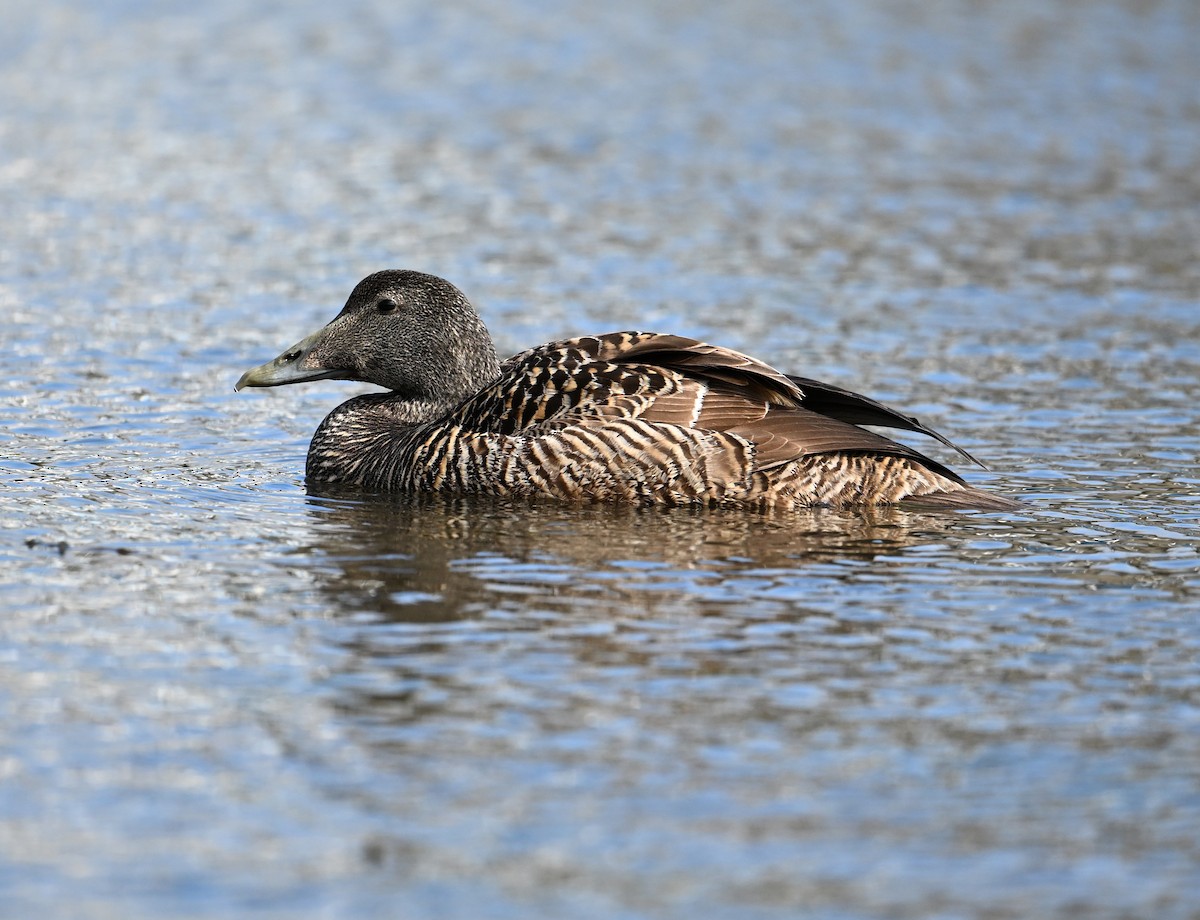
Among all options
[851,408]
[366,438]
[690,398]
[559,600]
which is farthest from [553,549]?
[366,438]

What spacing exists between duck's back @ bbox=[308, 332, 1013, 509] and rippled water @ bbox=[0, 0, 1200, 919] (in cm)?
21

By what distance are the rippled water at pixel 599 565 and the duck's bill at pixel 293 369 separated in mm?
466

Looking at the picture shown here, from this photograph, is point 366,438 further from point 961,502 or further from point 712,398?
point 961,502

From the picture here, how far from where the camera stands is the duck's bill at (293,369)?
10453 mm

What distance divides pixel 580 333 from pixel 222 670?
708 centimetres

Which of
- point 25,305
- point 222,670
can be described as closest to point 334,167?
point 25,305

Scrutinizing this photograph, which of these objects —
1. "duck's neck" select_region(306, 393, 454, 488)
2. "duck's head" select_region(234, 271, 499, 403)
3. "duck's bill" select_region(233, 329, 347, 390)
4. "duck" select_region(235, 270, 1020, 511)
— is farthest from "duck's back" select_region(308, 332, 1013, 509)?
"duck's bill" select_region(233, 329, 347, 390)

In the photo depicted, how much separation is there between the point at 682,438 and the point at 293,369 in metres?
2.44

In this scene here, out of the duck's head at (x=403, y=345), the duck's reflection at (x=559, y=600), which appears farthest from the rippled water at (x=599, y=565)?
the duck's head at (x=403, y=345)

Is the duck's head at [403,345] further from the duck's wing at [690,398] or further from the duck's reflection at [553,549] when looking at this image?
the duck's reflection at [553,549]

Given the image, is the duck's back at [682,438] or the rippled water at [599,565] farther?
the duck's back at [682,438]

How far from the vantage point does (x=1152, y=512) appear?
923 cm

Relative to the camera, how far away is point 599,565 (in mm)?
8219

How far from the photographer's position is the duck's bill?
34.3 ft
